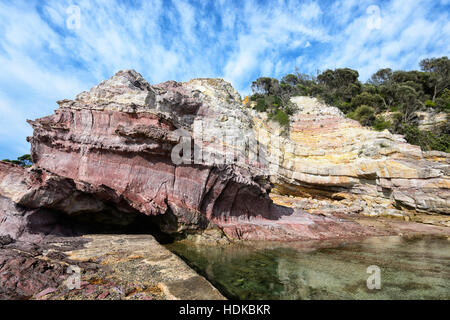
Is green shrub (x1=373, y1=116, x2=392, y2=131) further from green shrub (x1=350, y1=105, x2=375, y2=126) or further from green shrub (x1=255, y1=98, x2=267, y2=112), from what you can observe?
green shrub (x1=255, y1=98, x2=267, y2=112)

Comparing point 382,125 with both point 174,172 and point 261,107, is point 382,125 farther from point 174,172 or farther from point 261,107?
point 174,172

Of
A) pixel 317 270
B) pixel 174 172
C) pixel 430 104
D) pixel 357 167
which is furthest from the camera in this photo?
pixel 430 104

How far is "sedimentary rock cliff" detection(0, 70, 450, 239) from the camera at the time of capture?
7.64 meters

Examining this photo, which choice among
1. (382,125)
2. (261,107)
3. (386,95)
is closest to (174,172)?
(382,125)

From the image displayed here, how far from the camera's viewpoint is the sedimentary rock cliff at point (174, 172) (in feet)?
25.1

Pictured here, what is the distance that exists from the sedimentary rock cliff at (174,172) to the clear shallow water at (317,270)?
1.86m

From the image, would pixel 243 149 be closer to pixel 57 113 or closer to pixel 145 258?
pixel 57 113

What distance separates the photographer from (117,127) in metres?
8.22

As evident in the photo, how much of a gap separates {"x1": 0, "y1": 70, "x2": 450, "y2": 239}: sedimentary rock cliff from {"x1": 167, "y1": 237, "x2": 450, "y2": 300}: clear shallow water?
1860 millimetres

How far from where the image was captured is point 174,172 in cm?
912

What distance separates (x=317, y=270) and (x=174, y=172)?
6188mm

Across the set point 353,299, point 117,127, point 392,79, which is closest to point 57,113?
point 117,127

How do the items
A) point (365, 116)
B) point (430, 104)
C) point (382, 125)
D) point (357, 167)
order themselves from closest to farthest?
point (357, 167) → point (382, 125) → point (365, 116) → point (430, 104)

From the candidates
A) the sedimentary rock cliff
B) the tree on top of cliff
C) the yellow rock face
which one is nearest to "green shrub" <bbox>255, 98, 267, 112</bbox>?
the tree on top of cliff
